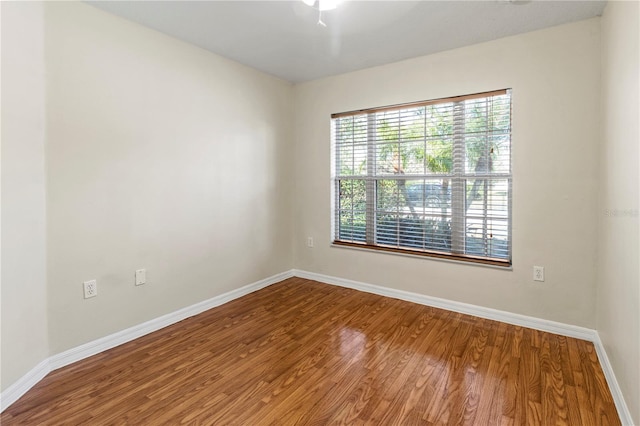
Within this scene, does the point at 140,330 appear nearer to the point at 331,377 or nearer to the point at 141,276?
the point at 141,276

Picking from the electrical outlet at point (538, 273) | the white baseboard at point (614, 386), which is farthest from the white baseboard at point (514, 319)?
the electrical outlet at point (538, 273)

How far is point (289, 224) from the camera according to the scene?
420 centimetres

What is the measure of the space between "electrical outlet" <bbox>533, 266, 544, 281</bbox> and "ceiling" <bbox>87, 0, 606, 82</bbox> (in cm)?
192

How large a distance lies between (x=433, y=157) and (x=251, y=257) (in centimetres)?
220

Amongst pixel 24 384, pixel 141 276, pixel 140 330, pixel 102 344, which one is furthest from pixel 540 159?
pixel 24 384

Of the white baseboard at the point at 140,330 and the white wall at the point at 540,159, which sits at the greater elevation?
the white wall at the point at 540,159

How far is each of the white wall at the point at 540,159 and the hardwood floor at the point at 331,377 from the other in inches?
12.5

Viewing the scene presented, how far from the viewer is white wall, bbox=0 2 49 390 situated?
178cm

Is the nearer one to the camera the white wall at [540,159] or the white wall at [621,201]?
the white wall at [621,201]

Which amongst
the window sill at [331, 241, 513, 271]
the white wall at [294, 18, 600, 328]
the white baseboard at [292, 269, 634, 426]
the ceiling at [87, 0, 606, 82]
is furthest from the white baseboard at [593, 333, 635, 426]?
the ceiling at [87, 0, 606, 82]

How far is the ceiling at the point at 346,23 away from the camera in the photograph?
2.27 meters

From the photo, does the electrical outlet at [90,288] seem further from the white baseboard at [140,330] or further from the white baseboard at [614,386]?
the white baseboard at [614,386]

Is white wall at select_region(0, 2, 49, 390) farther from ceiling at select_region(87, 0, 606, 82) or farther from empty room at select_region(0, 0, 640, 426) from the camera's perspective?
ceiling at select_region(87, 0, 606, 82)

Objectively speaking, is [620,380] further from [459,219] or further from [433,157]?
[433,157]
